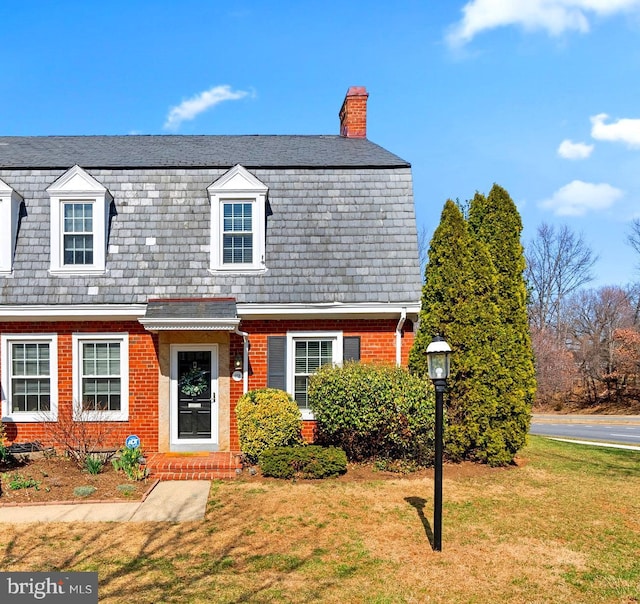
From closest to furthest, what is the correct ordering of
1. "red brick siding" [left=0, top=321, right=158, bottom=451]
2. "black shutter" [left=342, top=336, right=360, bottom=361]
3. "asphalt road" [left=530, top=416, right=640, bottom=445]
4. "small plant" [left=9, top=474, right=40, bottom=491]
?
"small plant" [left=9, top=474, right=40, bottom=491] → "red brick siding" [left=0, top=321, right=158, bottom=451] → "black shutter" [left=342, top=336, right=360, bottom=361] → "asphalt road" [left=530, top=416, right=640, bottom=445]

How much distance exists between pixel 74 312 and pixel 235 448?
14.5 ft

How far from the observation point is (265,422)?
31.7ft

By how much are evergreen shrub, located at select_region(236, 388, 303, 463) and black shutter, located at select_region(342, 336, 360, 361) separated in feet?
5.68

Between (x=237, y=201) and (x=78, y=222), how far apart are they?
3522 mm

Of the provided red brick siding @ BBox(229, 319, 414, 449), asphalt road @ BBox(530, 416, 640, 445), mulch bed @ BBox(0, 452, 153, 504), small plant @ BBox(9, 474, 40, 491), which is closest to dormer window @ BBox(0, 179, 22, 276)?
mulch bed @ BBox(0, 452, 153, 504)

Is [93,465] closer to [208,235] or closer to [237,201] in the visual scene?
[208,235]

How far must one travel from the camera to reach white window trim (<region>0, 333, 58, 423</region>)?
35.0 feet

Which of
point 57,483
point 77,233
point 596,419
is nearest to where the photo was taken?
point 57,483

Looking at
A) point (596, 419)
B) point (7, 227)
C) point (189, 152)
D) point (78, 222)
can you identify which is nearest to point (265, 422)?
point (78, 222)

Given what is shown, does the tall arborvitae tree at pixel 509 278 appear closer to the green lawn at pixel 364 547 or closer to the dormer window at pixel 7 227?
the green lawn at pixel 364 547

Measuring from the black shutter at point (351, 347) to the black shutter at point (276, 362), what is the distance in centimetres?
130

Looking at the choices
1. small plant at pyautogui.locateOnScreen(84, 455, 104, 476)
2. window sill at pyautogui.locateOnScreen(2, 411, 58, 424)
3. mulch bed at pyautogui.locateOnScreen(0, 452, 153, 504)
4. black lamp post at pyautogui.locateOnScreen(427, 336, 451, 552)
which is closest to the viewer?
black lamp post at pyautogui.locateOnScreen(427, 336, 451, 552)

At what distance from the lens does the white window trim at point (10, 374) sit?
10664 mm

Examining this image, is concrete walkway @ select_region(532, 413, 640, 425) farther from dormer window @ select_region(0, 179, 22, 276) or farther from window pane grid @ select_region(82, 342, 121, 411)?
dormer window @ select_region(0, 179, 22, 276)
